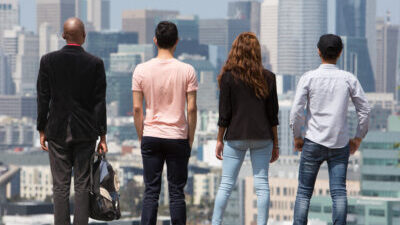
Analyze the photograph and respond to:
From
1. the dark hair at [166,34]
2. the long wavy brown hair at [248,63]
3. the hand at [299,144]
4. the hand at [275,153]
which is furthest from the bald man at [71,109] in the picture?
the hand at [299,144]

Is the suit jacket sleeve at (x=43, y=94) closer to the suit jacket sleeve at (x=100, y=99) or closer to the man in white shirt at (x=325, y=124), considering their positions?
the suit jacket sleeve at (x=100, y=99)

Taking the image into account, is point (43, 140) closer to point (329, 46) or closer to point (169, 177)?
point (169, 177)

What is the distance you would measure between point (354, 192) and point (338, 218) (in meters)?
83.6

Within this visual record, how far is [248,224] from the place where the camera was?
9462 cm

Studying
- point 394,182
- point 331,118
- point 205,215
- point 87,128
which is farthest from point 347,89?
point 205,215

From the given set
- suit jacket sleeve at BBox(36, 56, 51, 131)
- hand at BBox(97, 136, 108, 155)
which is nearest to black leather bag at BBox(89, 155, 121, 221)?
hand at BBox(97, 136, 108, 155)

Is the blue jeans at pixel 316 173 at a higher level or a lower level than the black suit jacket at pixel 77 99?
lower

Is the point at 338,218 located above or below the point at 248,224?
above

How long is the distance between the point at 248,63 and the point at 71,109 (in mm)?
1376

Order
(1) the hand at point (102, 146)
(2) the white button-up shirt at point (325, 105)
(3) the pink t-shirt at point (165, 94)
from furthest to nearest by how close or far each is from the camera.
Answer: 1. (2) the white button-up shirt at point (325, 105)
2. (3) the pink t-shirt at point (165, 94)
3. (1) the hand at point (102, 146)

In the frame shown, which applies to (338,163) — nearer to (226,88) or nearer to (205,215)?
(226,88)

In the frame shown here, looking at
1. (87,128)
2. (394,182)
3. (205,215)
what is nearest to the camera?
(87,128)

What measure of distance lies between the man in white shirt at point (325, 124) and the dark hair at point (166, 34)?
3.31 feet

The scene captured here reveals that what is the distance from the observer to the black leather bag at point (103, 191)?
9.64m
